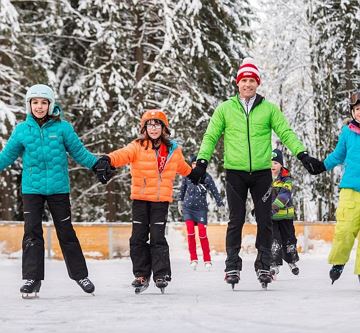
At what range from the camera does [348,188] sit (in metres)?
7.30

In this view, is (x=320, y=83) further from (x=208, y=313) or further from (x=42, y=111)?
(x=208, y=313)

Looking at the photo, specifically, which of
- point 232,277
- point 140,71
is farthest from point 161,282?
point 140,71

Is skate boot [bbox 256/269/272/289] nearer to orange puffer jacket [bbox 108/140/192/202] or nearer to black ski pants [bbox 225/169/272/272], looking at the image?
black ski pants [bbox 225/169/272/272]

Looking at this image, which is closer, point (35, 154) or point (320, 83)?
point (35, 154)

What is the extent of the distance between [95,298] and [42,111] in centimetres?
162

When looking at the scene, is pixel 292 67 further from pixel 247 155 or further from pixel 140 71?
pixel 247 155

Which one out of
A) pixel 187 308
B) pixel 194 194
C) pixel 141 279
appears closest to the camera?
pixel 187 308

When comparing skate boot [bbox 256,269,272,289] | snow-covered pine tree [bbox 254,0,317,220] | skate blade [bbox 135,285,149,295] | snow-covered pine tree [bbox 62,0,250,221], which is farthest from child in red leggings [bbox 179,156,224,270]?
snow-covered pine tree [bbox 254,0,317,220]

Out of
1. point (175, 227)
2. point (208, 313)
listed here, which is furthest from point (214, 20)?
point (208, 313)

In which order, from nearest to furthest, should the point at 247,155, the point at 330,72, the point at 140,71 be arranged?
the point at 247,155 → the point at 140,71 → the point at 330,72

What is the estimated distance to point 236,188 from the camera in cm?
747

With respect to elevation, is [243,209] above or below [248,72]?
below

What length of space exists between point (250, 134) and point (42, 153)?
5.97 ft

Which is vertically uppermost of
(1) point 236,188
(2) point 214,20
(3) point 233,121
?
(2) point 214,20
